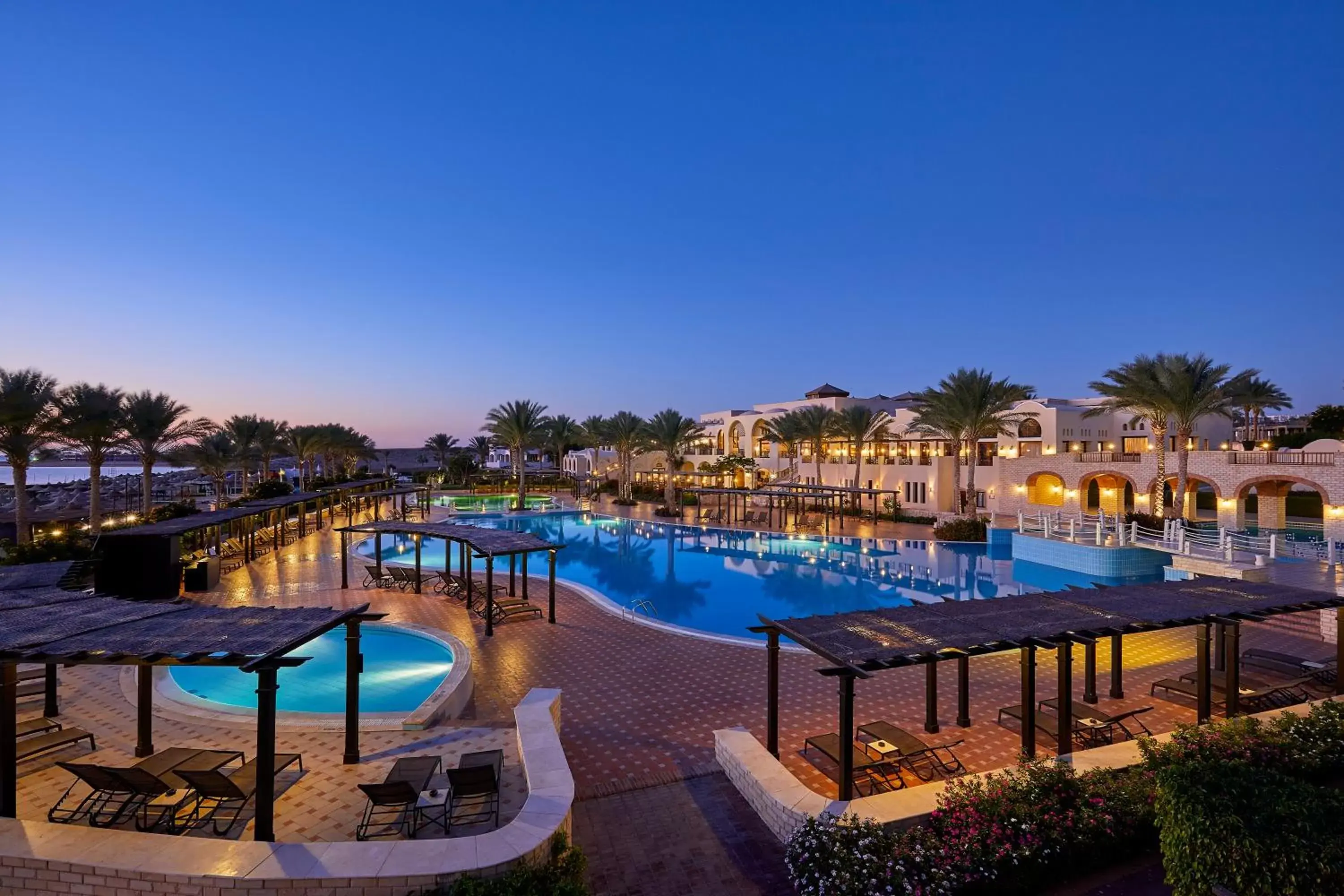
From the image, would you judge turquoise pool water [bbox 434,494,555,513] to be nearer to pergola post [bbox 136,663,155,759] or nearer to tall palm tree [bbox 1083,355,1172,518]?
tall palm tree [bbox 1083,355,1172,518]

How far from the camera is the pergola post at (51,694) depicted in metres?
8.12

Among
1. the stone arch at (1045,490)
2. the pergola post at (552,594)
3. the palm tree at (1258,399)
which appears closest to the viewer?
the pergola post at (552,594)

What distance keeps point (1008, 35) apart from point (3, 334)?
198 ft

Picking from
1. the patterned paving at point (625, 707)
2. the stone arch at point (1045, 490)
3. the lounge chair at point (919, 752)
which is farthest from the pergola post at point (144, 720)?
the stone arch at point (1045, 490)

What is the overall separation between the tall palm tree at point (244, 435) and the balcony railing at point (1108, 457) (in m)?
46.2

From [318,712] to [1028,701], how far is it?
32.1ft

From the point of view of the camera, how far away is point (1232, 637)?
8.57 meters

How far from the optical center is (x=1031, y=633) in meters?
6.77

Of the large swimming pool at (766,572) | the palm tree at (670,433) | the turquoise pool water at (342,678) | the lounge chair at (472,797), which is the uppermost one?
the palm tree at (670,433)

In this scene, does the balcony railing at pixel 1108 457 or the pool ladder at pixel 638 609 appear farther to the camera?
the balcony railing at pixel 1108 457

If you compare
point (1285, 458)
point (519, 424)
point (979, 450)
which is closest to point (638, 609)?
point (1285, 458)

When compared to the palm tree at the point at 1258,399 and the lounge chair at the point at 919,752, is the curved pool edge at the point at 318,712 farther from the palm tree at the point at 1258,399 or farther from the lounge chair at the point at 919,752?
the palm tree at the point at 1258,399

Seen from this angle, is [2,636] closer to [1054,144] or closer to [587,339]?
[1054,144]

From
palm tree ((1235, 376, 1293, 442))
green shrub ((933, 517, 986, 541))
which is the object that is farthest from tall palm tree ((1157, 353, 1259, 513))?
palm tree ((1235, 376, 1293, 442))
